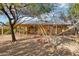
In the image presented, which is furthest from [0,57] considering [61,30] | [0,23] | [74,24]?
[74,24]

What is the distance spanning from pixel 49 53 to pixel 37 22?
0.33 m

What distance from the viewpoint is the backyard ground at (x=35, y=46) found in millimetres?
2195

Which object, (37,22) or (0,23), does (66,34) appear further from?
(0,23)

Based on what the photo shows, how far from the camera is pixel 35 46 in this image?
2215mm

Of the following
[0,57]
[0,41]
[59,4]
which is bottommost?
[0,57]

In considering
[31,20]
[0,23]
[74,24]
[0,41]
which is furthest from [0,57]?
[74,24]

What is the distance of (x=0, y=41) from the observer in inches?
86.7

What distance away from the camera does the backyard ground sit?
2195 millimetres

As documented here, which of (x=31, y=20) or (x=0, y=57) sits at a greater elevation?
(x=31, y=20)

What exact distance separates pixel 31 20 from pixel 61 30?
0.31m

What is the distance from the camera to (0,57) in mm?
2203

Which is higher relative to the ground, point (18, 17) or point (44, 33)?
point (18, 17)

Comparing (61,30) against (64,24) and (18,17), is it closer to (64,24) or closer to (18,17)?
(64,24)

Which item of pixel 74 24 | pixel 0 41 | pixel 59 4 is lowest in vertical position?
pixel 0 41
